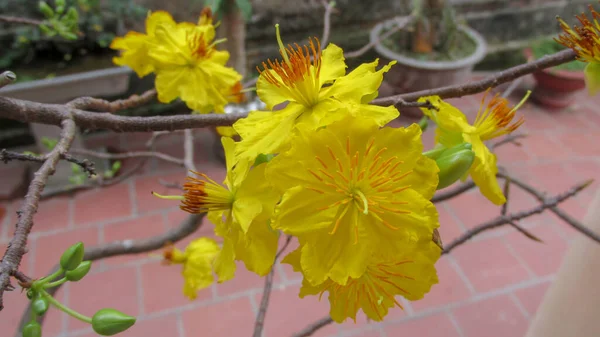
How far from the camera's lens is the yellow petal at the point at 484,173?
0.39m

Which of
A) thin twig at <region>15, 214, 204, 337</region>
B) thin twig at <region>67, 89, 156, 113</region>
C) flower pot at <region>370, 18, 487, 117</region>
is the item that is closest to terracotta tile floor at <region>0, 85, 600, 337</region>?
flower pot at <region>370, 18, 487, 117</region>

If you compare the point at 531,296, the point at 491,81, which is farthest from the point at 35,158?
the point at 531,296

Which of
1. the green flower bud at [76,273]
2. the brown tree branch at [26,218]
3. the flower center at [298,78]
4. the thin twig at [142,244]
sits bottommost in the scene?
the thin twig at [142,244]

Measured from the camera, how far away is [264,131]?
313 millimetres

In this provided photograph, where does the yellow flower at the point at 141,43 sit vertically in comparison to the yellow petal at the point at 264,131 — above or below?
above

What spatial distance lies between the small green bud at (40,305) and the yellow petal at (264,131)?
16 cm

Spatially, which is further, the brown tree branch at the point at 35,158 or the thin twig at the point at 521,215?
the thin twig at the point at 521,215

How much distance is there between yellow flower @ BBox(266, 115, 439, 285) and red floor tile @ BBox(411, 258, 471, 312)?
3.66 feet

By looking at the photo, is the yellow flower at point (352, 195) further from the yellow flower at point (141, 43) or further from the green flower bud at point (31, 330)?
the yellow flower at point (141, 43)

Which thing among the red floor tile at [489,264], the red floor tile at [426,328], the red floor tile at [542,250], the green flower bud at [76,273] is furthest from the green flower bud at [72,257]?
the red floor tile at [542,250]

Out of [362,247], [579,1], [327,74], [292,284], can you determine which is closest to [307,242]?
[362,247]

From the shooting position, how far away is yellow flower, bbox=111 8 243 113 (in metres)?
0.51

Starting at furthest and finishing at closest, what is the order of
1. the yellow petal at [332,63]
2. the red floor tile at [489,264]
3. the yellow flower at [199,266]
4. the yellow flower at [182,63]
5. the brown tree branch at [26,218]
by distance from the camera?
the red floor tile at [489,264] < the yellow flower at [199,266] < the yellow flower at [182,63] < the yellow petal at [332,63] < the brown tree branch at [26,218]

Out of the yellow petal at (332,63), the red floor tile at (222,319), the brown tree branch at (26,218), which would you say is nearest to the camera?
the brown tree branch at (26,218)
